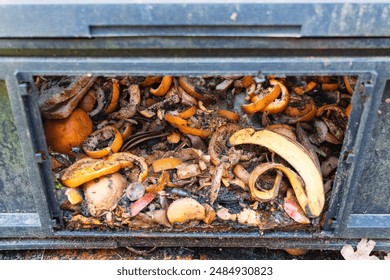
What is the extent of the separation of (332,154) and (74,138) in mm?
1422

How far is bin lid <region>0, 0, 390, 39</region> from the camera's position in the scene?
153 centimetres

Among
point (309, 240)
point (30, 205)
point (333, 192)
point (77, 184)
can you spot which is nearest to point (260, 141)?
point (333, 192)

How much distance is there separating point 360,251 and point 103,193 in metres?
1.39

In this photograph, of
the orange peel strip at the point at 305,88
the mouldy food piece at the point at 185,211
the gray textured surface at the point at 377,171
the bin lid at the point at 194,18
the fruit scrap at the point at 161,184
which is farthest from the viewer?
the orange peel strip at the point at 305,88

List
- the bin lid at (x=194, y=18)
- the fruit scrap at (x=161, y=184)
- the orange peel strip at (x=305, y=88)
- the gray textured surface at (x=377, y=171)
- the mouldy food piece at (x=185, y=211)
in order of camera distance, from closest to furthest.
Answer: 1. the bin lid at (x=194, y=18)
2. the gray textured surface at (x=377, y=171)
3. the mouldy food piece at (x=185, y=211)
4. the fruit scrap at (x=161, y=184)
5. the orange peel strip at (x=305, y=88)

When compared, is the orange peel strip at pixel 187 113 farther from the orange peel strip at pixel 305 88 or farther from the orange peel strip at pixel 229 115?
the orange peel strip at pixel 305 88

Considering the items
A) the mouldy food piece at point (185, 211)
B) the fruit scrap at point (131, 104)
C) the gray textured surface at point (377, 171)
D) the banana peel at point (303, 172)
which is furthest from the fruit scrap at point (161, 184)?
the gray textured surface at point (377, 171)

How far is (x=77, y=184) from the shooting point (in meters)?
2.09

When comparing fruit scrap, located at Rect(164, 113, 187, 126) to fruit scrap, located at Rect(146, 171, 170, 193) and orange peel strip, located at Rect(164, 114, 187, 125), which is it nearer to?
orange peel strip, located at Rect(164, 114, 187, 125)

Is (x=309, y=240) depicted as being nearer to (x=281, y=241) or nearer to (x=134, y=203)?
(x=281, y=241)

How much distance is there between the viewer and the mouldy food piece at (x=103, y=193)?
2092 millimetres

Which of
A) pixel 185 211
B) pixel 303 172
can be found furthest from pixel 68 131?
pixel 303 172

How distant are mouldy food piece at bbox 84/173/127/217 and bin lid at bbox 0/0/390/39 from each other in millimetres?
829

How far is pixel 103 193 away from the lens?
6.90ft
